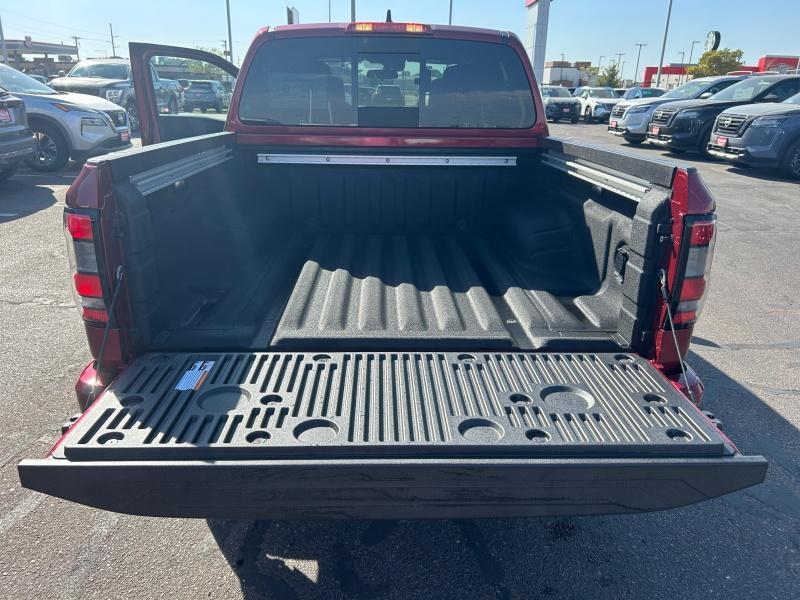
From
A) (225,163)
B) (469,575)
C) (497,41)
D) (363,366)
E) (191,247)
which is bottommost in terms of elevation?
(469,575)

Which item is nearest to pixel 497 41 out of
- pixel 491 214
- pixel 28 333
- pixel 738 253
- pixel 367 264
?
pixel 491 214

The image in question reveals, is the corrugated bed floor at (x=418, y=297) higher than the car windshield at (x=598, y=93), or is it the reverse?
the car windshield at (x=598, y=93)

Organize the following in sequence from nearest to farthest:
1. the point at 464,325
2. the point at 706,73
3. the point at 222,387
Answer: the point at 222,387, the point at 464,325, the point at 706,73

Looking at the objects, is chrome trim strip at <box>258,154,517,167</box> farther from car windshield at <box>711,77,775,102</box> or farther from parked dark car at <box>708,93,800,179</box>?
car windshield at <box>711,77,775,102</box>

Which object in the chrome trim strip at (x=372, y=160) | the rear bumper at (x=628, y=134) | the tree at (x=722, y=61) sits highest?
the tree at (x=722, y=61)

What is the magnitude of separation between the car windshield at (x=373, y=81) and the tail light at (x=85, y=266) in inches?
82.5

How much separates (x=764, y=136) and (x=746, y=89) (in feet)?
9.83

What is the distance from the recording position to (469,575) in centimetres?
246

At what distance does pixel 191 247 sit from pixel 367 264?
1.05 m

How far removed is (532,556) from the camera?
2580 millimetres

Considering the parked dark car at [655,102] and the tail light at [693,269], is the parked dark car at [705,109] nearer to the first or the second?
the parked dark car at [655,102]

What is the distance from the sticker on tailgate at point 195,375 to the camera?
219cm

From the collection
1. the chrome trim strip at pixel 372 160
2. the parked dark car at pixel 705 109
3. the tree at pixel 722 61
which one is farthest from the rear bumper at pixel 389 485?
the tree at pixel 722 61

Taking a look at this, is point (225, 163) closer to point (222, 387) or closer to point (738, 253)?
point (222, 387)
